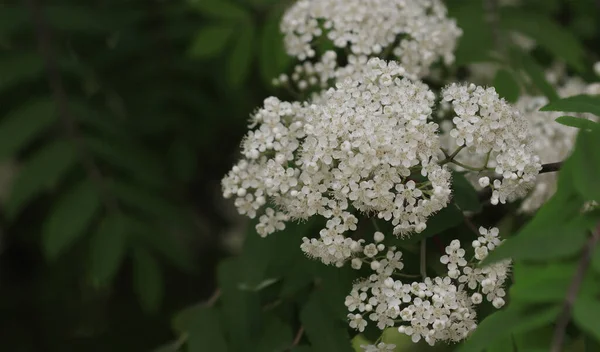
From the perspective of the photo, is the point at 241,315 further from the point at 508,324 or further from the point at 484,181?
the point at 508,324

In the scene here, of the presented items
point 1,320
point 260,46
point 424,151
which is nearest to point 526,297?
point 424,151

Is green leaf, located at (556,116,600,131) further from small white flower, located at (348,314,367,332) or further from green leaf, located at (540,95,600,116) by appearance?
small white flower, located at (348,314,367,332)

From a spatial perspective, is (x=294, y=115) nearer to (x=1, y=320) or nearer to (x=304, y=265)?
(x=304, y=265)

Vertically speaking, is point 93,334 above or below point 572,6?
below

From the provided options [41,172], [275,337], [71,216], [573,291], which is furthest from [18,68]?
[573,291]

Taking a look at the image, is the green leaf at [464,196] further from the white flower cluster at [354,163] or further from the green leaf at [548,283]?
the green leaf at [548,283]

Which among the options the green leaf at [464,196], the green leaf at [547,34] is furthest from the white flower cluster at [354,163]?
the green leaf at [547,34]
